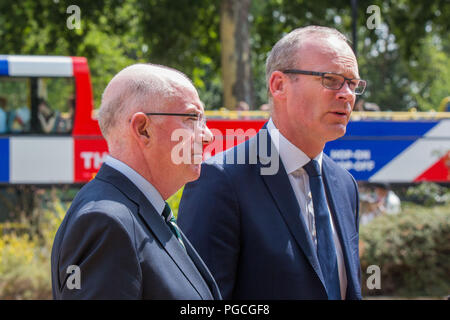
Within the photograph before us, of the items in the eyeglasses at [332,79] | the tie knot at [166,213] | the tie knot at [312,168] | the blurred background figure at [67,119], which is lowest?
the blurred background figure at [67,119]

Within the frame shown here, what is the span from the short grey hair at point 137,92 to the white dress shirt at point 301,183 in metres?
0.72

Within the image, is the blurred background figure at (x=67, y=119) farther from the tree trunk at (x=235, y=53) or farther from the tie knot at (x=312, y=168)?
the tie knot at (x=312, y=168)

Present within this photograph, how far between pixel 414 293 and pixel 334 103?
7261 mm

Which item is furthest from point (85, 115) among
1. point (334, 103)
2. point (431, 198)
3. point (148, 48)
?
point (334, 103)

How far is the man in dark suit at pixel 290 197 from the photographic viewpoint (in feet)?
7.82

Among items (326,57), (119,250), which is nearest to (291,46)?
(326,57)

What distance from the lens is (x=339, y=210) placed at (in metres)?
2.66

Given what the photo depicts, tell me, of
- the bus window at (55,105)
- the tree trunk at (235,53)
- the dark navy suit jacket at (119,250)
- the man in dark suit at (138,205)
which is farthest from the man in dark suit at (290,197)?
the tree trunk at (235,53)

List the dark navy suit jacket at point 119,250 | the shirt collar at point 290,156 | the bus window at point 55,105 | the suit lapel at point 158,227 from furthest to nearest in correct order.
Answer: the bus window at point 55,105 → the shirt collar at point 290,156 → the suit lapel at point 158,227 → the dark navy suit jacket at point 119,250

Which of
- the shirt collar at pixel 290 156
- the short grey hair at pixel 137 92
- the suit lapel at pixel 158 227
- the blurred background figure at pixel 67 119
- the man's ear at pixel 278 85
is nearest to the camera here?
the suit lapel at pixel 158 227

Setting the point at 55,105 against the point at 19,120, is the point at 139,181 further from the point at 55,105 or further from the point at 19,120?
the point at 55,105

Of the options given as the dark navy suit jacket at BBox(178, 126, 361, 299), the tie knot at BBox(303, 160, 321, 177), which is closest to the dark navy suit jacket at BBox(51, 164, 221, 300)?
the dark navy suit jacket at BBox(178, 126, 361, 299)

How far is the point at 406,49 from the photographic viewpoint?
16359mm

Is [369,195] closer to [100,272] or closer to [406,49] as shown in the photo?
[406,49]
